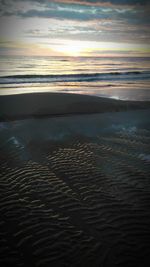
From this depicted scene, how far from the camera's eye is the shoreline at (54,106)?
35.4 feet

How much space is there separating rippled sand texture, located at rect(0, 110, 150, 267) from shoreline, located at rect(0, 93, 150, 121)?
3.42 meters

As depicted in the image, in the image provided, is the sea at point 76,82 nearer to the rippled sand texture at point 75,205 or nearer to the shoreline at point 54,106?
the shoreline at point 54,106

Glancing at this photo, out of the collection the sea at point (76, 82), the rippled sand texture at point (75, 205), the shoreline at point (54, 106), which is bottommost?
the rippled sand texture at point (75, 205)

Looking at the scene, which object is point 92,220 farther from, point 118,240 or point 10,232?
point 10,232

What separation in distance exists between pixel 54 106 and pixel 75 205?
752 cm

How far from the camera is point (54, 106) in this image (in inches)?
463

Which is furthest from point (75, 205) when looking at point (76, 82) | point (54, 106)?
point (76, 82)

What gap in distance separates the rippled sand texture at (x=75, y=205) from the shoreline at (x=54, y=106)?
3423mm

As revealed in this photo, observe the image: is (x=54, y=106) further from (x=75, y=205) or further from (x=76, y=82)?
(x=76, y=82)

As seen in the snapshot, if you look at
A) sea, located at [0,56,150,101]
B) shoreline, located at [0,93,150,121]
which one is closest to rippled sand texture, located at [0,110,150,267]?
shoreline, located at [0,93,150,121]

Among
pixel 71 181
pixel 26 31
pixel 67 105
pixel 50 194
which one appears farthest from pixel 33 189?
pixel 26 31

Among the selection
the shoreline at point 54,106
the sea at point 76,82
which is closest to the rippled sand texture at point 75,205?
the shoreline at point 54,106

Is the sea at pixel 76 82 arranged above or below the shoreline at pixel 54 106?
above

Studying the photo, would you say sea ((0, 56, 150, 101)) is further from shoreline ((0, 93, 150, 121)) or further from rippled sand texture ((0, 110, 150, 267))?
rippled sand texture ((0, 110, 150, 267))
